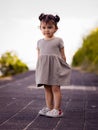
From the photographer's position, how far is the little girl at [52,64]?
9422 mm

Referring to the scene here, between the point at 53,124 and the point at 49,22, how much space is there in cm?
197

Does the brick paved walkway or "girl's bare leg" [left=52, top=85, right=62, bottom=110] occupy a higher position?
"girl's bare leg" [left=52, top=85, right=62, bottom=110]

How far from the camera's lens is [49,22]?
31.0ft

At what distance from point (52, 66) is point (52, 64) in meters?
0.04

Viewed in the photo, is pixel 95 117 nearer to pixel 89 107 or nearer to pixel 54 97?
pixel 54 97

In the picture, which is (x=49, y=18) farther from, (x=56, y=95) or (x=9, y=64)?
(x=9, y=64)

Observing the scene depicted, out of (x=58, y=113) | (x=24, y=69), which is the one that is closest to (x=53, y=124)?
(x=58, y=113)

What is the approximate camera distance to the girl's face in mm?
9453

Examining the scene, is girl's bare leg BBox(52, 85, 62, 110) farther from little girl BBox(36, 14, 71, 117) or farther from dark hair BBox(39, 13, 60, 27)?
dark hair BBox(39, 13, 60, 27)

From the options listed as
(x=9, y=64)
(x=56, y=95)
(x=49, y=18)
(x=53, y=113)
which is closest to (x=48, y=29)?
(x=49, y=18)

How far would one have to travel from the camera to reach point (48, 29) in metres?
9.45

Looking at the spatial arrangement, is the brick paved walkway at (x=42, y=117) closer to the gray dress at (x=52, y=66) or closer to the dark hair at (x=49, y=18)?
the gray dress at (x=52, y=66)

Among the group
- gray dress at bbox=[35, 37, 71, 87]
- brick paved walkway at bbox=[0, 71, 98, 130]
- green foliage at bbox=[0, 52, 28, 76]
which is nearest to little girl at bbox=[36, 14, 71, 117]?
gray dress at bbox=[35, 37, 71, 87]

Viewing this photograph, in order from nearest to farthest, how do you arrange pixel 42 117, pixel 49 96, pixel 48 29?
pixel 42 117 → pixel 48 29 → pixel 49 96
